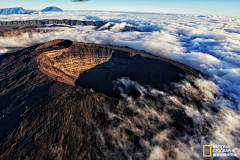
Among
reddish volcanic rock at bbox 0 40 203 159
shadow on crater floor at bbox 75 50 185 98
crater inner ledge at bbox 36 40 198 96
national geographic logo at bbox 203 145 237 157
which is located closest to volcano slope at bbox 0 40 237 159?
reddish volcanic rock at bbox 0 40 203 159

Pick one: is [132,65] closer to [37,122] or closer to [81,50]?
[81,50]

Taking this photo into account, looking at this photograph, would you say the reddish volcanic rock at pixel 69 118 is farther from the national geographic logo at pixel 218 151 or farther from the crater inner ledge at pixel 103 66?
the national geographic logo at pixel 218 151

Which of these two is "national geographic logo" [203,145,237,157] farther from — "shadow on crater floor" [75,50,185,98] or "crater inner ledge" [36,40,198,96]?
"crater inner ledge" [36,40,198,96]

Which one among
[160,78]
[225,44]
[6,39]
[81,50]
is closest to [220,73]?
[160,78]

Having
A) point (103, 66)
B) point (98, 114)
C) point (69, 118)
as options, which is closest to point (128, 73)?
point (103, 66)

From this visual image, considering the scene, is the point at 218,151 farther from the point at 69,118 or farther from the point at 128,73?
the point at 128,73

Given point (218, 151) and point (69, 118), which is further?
point (218, 151)
